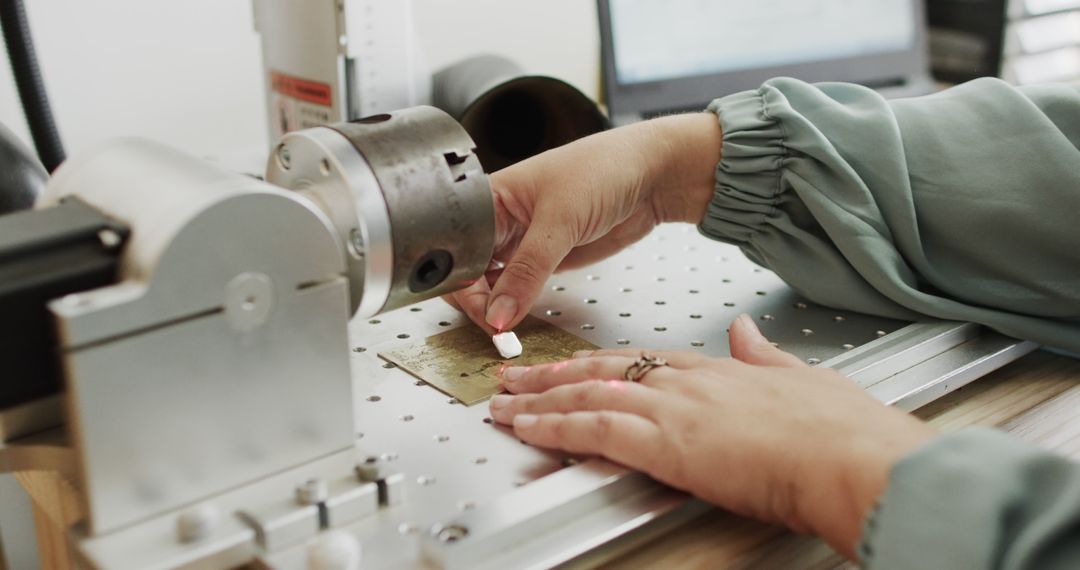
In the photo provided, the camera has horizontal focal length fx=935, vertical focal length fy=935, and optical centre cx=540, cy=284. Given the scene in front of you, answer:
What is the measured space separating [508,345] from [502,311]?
0.09 feet

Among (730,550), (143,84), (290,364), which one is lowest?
(730,550)

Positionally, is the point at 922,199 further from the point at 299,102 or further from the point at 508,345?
the point at 299,102

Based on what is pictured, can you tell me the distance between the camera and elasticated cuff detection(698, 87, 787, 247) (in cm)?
87

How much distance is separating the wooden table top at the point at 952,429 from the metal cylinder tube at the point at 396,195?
0.74ft

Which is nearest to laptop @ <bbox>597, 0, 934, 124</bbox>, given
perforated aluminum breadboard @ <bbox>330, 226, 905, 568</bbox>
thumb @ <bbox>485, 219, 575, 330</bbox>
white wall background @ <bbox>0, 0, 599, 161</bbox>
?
white wall background @ <bbox>0, 0, 599, 161</bbox>

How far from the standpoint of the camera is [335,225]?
0.59 m

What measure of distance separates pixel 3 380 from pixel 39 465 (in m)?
0.09

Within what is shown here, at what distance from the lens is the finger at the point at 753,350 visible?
685 millimetres

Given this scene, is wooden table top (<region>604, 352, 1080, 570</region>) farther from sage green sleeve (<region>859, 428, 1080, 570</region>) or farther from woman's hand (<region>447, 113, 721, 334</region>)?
woman's hand (<region>447, 113, 721, 334</region>)

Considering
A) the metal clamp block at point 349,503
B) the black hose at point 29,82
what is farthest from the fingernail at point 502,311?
the black hose at point 29,82

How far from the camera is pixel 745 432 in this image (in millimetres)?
567

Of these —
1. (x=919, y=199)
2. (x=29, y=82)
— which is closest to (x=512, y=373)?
(x=919, y=199)

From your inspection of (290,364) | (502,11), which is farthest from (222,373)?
(502,11)

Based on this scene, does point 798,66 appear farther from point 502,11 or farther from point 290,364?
point 290,364
